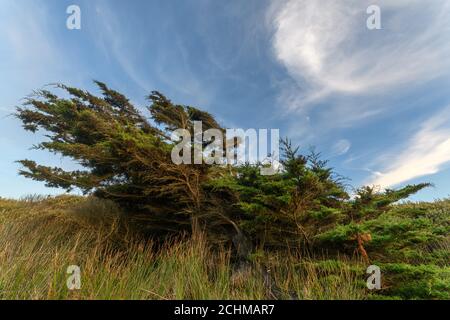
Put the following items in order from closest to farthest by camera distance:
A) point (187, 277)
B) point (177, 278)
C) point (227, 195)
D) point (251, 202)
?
point (177, 278) < point (187, 277) < point (251, 202) < point (227, 195)

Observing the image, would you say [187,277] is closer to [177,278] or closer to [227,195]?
[177,278]

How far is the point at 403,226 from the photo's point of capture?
4898mm

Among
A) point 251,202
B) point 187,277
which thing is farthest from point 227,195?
point 187,277

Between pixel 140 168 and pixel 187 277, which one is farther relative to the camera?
pixel 140 168

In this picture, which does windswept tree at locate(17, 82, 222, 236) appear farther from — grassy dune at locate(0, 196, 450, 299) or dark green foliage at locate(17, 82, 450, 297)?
grassy dune at locate(0, 196, 450, 299)

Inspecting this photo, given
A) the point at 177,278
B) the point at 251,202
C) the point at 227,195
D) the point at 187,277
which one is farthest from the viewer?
the point at 227,195


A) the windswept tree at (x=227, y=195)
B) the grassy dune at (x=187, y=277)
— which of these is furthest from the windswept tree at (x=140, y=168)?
the grassy dune at (x=187, y=277)

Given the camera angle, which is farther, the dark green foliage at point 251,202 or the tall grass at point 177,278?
the dark green foliage at point 251,202

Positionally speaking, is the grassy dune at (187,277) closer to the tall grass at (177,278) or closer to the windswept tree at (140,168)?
the tall grass at (177,278)

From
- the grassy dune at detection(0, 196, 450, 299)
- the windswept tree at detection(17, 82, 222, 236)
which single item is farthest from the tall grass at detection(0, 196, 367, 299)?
the windswept tree at detection(17, 82, 222, 236)

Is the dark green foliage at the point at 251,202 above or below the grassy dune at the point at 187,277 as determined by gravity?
above

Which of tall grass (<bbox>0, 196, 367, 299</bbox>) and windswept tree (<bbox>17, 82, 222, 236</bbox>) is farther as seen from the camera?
windswept tree (<bbox>17, 82, 222, 236</bbox>)
